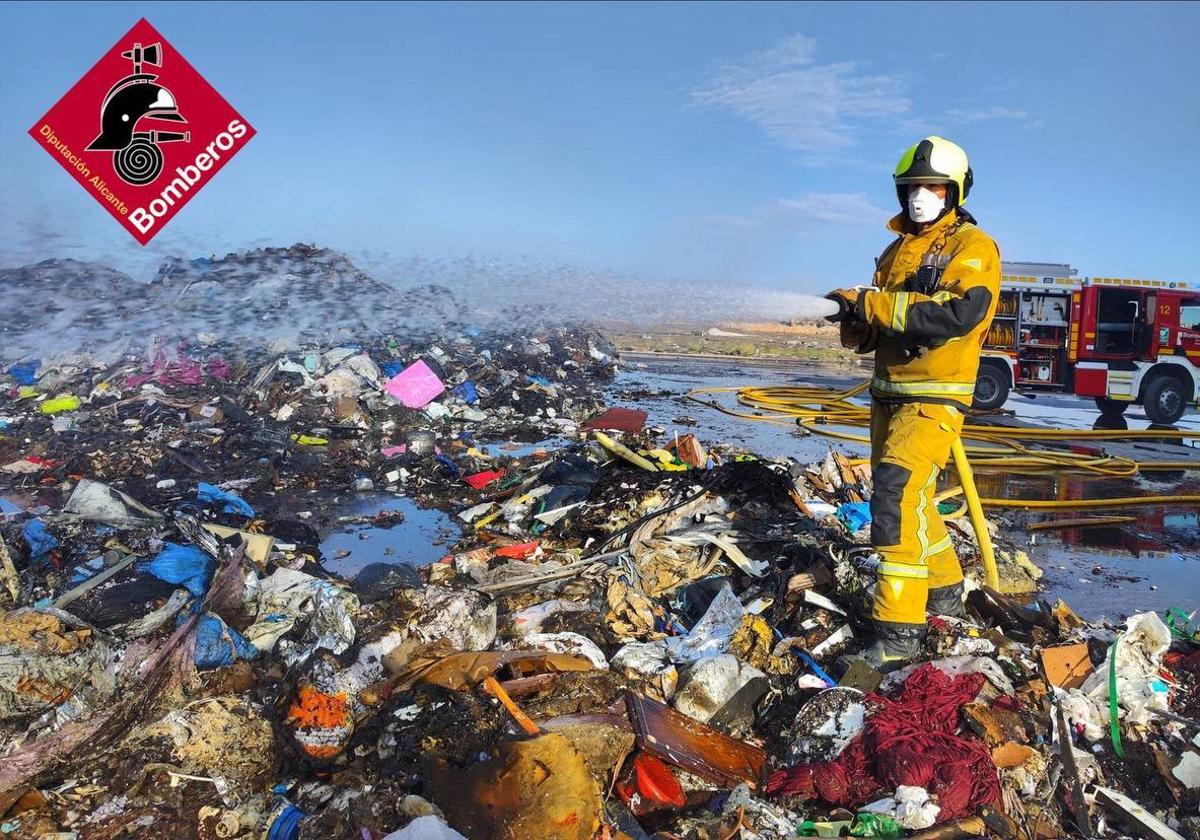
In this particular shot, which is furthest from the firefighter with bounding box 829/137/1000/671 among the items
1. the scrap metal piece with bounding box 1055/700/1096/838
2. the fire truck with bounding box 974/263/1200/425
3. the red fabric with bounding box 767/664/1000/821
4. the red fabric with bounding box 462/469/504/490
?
the fire truck with bounding box 974/263/1200/425

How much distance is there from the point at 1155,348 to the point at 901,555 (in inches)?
420

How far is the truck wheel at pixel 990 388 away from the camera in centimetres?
1130

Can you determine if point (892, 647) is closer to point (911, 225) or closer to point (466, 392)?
point (911, 225)

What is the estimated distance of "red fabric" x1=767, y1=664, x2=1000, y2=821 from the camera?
215 centimetres

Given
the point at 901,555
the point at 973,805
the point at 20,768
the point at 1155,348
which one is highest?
the point at 1155,348

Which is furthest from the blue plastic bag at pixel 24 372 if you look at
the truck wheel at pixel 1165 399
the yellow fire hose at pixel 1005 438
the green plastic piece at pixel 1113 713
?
the truck wheel at pixel 1165 399

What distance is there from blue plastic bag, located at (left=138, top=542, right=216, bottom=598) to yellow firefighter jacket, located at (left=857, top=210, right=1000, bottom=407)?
324 centimetres

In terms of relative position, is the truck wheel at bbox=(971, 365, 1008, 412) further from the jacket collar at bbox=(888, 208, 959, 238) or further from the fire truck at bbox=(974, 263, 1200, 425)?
the jacket collar at bbox=(888, 208, 959, 238)

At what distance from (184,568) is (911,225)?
3.76 metres

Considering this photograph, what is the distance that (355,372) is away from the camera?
30.4 feet

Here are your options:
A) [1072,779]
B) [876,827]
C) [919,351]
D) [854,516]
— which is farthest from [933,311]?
[854,516]

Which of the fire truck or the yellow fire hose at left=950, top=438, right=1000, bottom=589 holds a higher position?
the fire truck

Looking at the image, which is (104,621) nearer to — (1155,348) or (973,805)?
(973,805)

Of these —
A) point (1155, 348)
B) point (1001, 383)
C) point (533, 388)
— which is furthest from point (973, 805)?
point (1155, 348)
